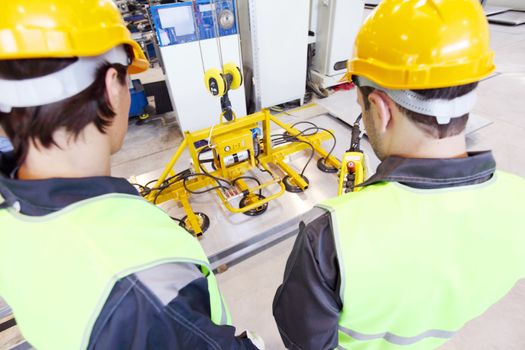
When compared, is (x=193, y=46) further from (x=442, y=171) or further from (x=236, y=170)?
(x=442, y=171)

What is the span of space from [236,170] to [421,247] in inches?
68.4

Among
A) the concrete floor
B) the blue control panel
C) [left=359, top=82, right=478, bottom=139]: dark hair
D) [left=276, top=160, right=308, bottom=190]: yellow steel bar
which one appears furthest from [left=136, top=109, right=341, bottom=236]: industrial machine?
[left=359, top=82, right=478, bottom=139]: dark hair

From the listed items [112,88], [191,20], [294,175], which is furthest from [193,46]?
[112,88]

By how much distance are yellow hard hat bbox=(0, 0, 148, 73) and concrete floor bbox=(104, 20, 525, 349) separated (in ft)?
5.35

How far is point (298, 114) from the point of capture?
3.80 m

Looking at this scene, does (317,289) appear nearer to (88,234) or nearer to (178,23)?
(88,234)

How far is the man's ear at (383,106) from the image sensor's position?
2.41 ft

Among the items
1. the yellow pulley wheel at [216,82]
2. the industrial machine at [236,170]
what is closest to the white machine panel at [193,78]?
the industrial machine at [236,170]

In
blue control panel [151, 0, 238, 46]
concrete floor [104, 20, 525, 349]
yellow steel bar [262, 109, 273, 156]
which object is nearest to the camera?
concrete floor [104, 20, 525, 349]

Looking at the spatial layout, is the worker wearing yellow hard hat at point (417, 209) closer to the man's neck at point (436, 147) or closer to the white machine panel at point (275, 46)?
the man's neck at point (436, 147)

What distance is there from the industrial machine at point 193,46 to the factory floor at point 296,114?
1.79 feet

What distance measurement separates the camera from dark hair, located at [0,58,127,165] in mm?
539

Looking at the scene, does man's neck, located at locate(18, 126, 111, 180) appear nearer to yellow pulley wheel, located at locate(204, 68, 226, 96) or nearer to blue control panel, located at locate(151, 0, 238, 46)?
yellow pulley wheel, located at locate(204, 68, 226, 96)

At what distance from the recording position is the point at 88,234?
529 mm
